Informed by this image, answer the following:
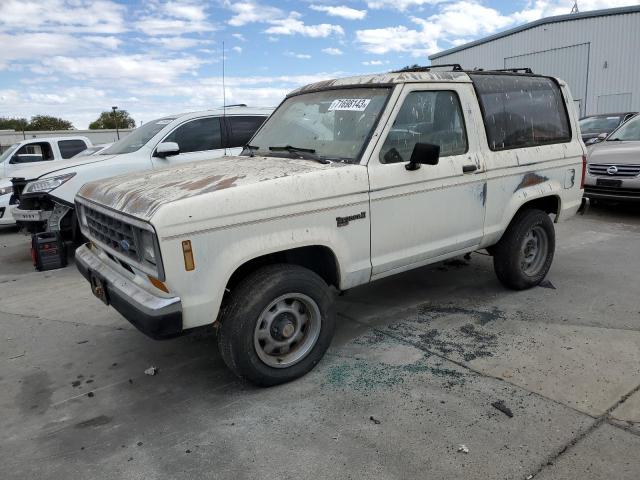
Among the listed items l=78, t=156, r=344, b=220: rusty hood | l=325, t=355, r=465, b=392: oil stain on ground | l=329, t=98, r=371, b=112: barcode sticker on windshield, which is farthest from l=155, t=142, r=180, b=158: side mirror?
l=325, t=355, r=465, b=392: oil stain on ground

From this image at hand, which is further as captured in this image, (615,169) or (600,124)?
(600,124)

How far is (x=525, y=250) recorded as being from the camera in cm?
506

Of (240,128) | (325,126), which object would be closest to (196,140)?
(240,128)

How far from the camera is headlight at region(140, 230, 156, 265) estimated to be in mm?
2936

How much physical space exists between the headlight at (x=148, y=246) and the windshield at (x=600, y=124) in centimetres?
1330

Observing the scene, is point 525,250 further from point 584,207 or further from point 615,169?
point 584,207

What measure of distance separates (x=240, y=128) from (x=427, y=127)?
4413 mm

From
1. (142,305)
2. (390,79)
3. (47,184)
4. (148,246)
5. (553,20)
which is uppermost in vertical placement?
(553,20)

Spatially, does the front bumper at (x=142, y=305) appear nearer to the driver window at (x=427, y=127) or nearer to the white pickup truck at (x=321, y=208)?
the white pickup truck at (x=321, y=208)

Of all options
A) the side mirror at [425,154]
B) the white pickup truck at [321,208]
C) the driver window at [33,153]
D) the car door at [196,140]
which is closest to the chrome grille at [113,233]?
the white pickup truck at [321,208]

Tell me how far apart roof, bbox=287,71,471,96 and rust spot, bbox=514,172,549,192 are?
1.05 meters

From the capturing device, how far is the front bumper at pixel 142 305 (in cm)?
290

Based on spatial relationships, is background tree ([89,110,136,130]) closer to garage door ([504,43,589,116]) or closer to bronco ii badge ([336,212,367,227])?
garage door ([504,43,589,116])

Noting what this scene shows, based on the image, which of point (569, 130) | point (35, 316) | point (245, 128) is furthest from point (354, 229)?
point (245, 128)
